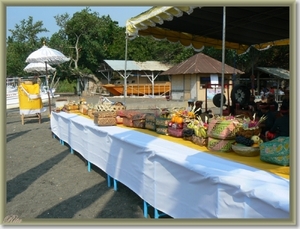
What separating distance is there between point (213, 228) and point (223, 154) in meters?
0.87

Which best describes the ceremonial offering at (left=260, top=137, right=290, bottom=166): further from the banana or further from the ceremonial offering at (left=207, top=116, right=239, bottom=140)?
the banana

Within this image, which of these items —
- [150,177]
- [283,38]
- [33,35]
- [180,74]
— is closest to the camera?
[150,177]

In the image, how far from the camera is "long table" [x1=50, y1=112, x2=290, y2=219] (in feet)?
6.94

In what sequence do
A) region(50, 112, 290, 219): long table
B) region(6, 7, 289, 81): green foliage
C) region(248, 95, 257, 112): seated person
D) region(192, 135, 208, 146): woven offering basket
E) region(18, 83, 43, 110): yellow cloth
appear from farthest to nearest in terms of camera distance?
region(6, 7, 289, 81): green foliage, region(18, 83, 43, 110): yellow cloth, region(248, 95, 257, 112): seated person, region(192, 135, 208, 146): woven offering basket, region(50, 112, 290, 219): long table

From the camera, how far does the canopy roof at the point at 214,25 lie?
4797mm

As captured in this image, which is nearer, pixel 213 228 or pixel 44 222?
pixel 213 228

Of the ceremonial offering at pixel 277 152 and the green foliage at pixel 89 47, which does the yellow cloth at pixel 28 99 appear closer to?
the ceremonial offering at pixel 277 152

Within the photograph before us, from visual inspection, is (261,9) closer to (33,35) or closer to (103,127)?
(103,127)

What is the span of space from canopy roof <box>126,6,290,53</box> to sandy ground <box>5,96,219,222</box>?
2542 mm

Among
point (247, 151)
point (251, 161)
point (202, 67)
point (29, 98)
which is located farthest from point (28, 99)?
point (202, 67)

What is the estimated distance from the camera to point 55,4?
288 centimetres

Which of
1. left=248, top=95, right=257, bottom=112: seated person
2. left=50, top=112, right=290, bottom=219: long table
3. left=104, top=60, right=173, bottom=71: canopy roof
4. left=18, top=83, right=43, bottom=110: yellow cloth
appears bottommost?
left=50, top=112, right=290, bottom=219: long table

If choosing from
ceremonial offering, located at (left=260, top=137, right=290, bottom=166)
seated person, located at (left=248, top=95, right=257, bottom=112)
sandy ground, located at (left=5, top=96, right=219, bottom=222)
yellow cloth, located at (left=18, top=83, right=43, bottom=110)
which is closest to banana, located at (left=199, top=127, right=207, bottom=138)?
ceremonial offering, located at (left=260, top=137, right=290, bottom=166)

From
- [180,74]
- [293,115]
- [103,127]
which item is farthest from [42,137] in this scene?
[180,74]
